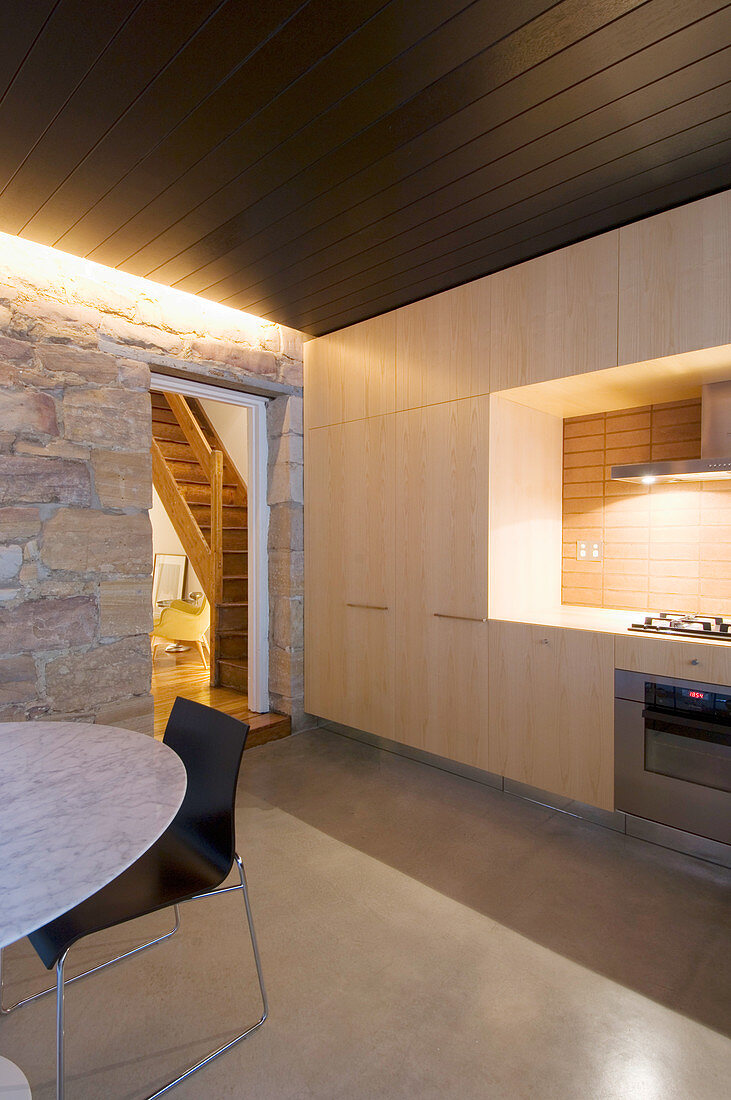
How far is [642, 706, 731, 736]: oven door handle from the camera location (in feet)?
7.55

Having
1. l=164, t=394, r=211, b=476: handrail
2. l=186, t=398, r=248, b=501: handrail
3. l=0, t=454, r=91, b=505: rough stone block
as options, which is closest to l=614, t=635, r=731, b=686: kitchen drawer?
l=0, t=454, r=91, b=505: rough stone block

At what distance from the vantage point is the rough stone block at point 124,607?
3035 millimetres

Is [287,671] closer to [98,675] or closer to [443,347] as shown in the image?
[98,675]

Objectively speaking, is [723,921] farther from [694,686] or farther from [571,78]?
[571,78]

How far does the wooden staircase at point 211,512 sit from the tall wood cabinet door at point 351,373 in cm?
141

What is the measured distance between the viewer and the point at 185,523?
5.29 meters

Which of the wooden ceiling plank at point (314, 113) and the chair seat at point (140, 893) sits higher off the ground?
the wooden ceiling plank at point (314, 113)

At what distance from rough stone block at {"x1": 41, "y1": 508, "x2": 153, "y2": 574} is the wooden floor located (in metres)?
1.05

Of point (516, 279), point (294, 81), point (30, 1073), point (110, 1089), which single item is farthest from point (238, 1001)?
point (516, 279)

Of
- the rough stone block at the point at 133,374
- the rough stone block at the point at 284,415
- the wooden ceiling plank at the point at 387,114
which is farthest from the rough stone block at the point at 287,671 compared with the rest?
the wooden ceiling plank at the point at 387,114

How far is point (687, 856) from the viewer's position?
7.98ft

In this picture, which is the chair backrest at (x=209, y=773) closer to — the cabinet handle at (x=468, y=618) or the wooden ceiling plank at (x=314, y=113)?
the cabinet handle at (x=468, y=618)

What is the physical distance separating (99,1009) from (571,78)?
2.92 meters

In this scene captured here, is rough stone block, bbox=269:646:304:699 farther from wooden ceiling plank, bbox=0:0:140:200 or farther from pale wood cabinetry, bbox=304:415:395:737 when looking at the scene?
wooden ceiling plank, bbox=0:0:140:200
